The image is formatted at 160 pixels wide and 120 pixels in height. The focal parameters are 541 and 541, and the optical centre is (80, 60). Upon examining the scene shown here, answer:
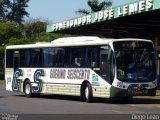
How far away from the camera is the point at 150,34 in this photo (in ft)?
130

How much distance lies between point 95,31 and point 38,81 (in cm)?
1264

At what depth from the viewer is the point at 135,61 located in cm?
2347

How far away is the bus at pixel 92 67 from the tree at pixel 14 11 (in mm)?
75607

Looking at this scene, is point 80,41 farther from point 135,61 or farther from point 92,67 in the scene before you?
point 135,61

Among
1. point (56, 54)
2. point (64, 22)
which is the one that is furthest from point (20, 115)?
point (64, 22)

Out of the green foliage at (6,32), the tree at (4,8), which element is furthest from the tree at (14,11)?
the green foliage at (6,32)

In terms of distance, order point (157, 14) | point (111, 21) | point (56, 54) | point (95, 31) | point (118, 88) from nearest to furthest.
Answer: point (118, 88), point (56, 54), point (157, 14), point (111, 21), point (95, 31)

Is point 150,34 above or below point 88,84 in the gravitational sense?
above

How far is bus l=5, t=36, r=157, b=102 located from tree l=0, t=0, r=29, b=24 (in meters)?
75.6

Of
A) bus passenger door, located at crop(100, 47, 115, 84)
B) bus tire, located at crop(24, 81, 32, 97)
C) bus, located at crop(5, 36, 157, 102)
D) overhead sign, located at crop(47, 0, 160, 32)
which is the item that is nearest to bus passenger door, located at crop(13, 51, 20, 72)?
bus, located at crop(5, 36, 157, 102)

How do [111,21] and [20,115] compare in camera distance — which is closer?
[20,115]

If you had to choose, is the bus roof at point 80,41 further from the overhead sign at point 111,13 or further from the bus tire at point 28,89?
the overhead sign at point 111,13

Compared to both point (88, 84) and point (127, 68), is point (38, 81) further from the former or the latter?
point (127, 68)

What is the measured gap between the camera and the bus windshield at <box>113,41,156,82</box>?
76.1 feet
